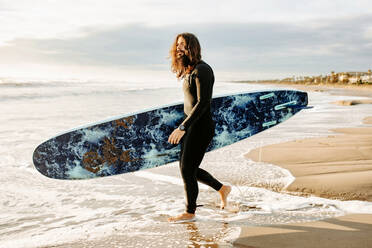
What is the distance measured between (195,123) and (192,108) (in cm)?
11

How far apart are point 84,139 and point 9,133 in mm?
3918

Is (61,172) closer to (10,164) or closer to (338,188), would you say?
(10,164)

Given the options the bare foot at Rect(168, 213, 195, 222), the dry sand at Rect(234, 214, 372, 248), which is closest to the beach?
the dry sand at Rect(234, 214, 372, 248)

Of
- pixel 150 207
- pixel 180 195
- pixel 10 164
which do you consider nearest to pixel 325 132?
pixel 180 195

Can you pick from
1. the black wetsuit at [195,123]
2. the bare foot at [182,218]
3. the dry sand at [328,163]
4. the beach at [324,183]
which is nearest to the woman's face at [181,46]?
the black wetsuit at [195,123]

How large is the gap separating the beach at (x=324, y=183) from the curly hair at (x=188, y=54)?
1.17 meters

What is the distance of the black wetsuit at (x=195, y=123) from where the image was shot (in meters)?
2.37

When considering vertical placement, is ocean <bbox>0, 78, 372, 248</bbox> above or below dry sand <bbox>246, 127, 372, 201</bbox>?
below

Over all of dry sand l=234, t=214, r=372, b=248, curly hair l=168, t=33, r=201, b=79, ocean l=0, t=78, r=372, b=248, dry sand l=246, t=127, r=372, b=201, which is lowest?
ocean l=0, t=78, r=372, b=248

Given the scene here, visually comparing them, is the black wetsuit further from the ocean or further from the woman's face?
the ocean

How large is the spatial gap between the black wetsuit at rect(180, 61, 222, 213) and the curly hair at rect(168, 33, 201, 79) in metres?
0.06

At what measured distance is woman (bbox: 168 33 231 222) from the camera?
2377 mm

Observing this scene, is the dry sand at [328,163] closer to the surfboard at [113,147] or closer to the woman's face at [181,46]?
the surfboard at [113,147]

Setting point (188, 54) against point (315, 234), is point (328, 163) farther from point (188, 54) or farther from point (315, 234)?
point (188, 54)
